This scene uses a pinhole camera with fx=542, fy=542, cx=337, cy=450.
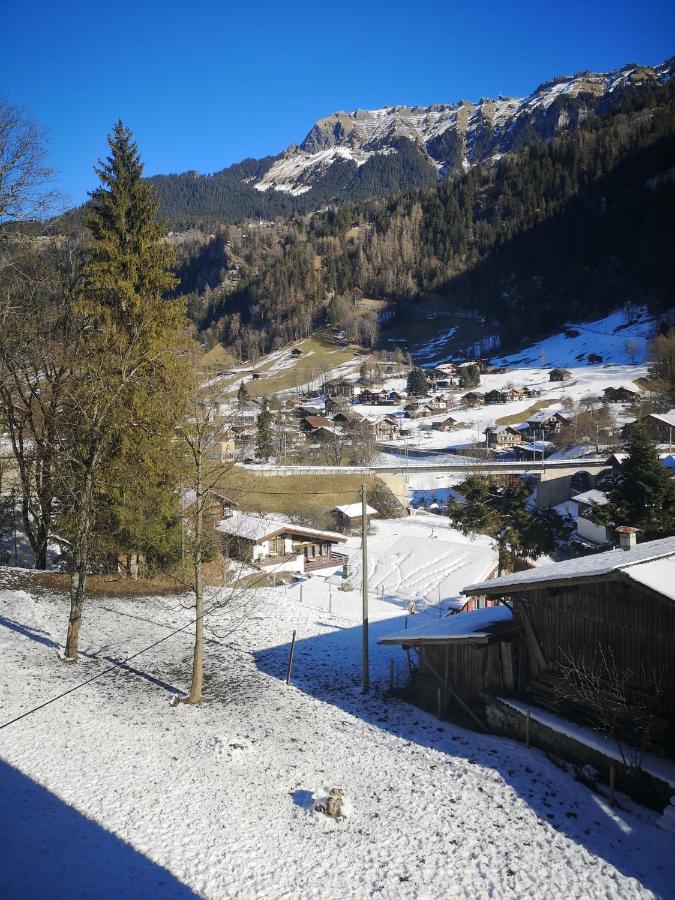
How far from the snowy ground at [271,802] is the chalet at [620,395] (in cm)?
8486

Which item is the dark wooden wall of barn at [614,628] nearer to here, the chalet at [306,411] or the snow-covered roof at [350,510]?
the snow-covered roof at [350,510]

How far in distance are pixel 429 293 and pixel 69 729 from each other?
611 ft

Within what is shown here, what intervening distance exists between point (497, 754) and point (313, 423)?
73.1 meters

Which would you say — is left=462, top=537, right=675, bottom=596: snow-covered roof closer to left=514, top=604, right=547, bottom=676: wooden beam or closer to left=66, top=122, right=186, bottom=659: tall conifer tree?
left=514, top=604, right=547, bottom=676: wooden beam

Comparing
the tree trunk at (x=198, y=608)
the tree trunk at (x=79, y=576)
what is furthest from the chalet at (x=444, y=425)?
the tree trunk at (x=198, y=608)

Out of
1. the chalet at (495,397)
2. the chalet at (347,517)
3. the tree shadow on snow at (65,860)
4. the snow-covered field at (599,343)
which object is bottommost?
the chalet at (347,517)

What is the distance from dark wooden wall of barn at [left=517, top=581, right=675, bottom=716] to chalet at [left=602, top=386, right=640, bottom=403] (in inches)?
3308

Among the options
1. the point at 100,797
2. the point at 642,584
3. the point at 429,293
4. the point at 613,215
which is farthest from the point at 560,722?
the point at 613,215

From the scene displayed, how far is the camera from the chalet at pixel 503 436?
78688 millimetres

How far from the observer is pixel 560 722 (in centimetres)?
1117

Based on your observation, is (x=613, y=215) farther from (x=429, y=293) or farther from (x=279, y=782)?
(x=279, y=782)

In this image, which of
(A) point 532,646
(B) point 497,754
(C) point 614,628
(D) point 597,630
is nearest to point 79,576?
(B) point 497,754

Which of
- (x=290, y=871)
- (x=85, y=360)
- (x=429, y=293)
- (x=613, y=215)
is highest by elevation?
(x=613, y=215)

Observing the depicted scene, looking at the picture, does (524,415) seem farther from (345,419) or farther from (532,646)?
(532,646)
